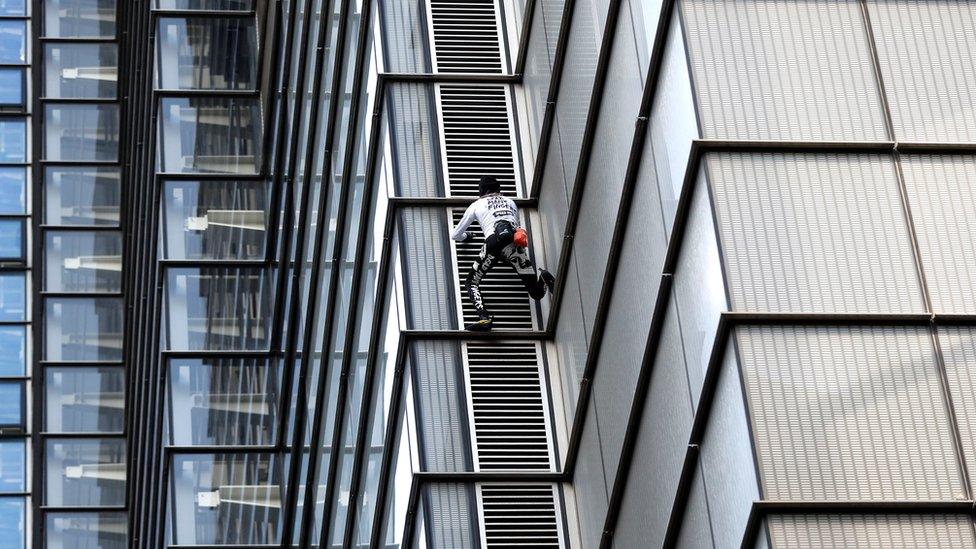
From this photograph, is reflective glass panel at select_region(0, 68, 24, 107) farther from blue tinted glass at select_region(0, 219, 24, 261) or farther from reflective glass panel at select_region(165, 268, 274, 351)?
reflective glass panel at select_region(165, 268, 274, 351)

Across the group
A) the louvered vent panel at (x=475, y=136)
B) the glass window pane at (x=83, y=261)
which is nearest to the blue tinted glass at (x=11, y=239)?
the glass window pane at (x=83, y=261)

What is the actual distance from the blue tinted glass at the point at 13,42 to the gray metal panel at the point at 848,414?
2069 inches

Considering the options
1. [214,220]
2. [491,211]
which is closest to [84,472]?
[214,220]

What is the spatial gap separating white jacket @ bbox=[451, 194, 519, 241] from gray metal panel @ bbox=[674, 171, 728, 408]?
4.52 meters

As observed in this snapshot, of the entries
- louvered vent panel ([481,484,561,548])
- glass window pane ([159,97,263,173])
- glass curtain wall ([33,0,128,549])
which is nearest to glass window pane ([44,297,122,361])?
glass curtain wall ([33,0,128,549])

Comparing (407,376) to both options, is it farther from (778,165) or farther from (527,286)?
(778,165)

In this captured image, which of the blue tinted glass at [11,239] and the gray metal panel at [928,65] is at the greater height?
the blue tinted glass at [11,239]

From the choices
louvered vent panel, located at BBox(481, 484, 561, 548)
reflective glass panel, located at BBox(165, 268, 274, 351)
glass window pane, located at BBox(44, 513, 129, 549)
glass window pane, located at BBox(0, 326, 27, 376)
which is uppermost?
glass window pane, located at BBox(0, 326, 27, 376)

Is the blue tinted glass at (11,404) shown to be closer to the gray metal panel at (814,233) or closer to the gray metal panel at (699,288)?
the gray metal panel at (699,288)

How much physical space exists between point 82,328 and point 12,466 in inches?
166

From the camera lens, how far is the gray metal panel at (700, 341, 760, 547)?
45.0 feet

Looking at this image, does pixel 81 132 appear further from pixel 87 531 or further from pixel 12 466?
pixel 87 531

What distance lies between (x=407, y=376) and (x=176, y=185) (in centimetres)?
1771

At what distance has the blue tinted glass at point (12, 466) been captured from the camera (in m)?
56.0
